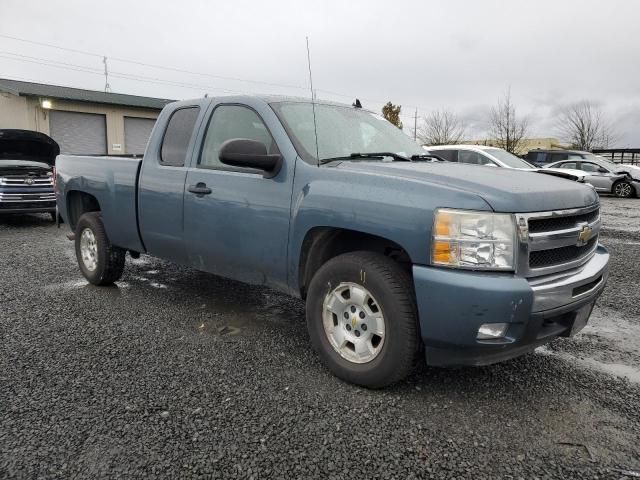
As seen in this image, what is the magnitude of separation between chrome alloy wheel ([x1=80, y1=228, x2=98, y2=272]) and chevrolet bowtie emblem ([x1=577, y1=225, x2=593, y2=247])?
454 centimetres

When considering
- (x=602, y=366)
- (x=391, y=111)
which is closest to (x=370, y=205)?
(x=602, y=366)

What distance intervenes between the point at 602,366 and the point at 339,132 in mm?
2512

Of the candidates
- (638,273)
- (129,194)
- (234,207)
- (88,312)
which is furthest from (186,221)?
(638,273)

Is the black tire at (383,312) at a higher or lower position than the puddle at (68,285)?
higher

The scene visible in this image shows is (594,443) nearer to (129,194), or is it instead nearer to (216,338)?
(216,338)

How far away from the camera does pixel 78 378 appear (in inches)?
127

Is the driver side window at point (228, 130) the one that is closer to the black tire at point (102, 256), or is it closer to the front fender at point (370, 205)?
the front fender at point (370, 205)

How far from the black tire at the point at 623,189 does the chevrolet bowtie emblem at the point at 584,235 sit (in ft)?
57.4

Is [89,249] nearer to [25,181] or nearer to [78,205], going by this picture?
[78,205]

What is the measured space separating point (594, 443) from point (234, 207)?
2.65 meters

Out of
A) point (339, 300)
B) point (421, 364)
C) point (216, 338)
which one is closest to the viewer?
point (339, 300)

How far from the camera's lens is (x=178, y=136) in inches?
178

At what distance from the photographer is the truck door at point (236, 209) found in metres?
3.53

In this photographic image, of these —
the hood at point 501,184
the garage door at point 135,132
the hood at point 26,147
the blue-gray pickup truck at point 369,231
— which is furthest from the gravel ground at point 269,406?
the garage door at point 135,132
